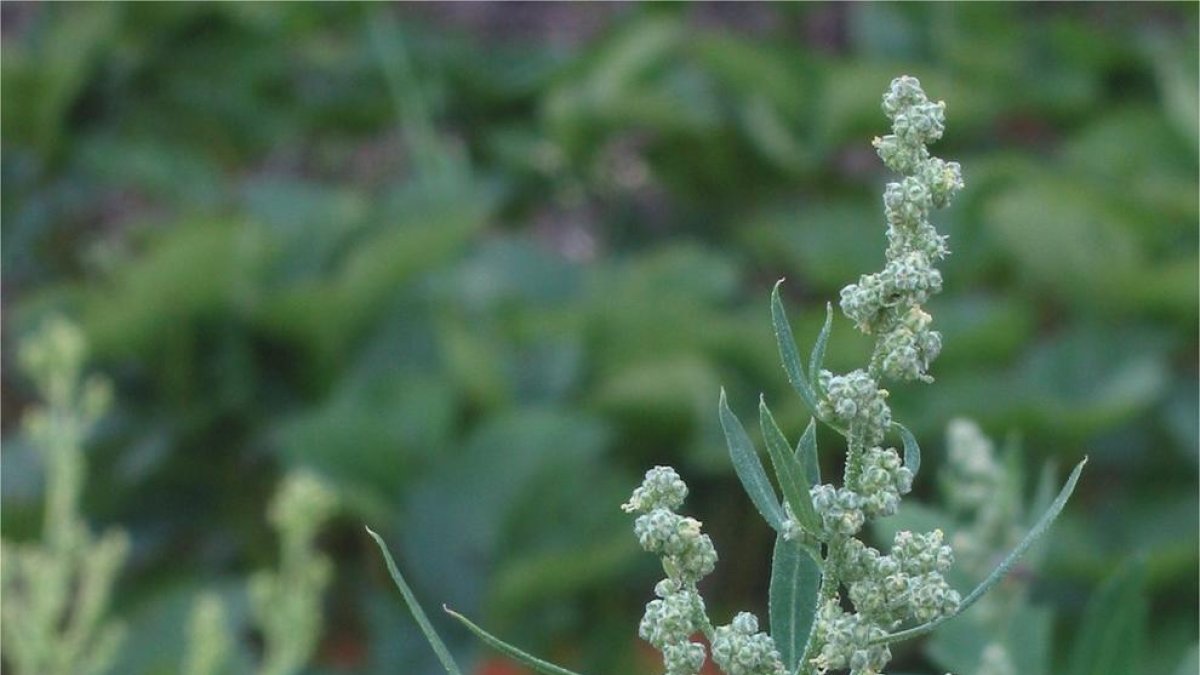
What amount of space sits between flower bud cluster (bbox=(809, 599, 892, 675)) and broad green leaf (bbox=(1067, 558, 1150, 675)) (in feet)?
0.83

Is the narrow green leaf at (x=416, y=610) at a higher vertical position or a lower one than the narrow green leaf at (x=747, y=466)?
lower

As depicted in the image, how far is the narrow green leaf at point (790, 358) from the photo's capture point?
34 cm

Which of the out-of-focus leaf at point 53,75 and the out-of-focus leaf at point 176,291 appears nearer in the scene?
the out-of-focus leaf at point 176,291

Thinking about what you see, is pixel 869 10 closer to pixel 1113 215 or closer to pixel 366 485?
pixel 1113 215

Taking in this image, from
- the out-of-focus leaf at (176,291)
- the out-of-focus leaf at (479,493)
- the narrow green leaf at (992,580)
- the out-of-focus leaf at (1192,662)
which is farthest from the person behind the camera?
the out-of-focus leaf at (176,291)

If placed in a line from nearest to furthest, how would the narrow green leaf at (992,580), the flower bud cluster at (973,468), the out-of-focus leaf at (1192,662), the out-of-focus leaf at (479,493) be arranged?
the narrow green leaf at (992,580), the out-of-focus leaf at (1192,662), the flower bud cluster at (973,468), the out-of-focus leaf at (479,493)

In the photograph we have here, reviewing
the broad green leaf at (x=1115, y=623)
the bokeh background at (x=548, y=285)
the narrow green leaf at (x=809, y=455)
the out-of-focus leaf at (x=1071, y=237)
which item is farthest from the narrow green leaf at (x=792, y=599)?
the out-of-focus leaf at (x=1071, y=237)

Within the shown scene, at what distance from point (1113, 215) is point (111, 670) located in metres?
1.09

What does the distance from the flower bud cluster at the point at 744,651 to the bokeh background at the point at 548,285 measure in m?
1.08

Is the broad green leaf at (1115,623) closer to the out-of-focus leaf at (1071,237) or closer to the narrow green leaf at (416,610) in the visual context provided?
the narrow green leaf at (416,610)

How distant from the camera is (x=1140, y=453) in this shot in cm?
170

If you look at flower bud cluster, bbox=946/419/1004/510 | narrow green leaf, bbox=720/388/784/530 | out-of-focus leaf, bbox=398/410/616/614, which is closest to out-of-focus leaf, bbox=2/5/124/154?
out-of-focus leaf, bbox=398/410/616/614

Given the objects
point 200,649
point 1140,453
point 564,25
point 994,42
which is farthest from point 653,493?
point 564,25

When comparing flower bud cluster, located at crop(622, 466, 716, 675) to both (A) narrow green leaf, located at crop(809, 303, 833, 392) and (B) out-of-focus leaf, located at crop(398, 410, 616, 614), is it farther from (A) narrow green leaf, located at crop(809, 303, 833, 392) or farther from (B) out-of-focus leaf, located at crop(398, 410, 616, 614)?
(B) out-of-focus leaf, located at crop(398, 410, 616, 614)
